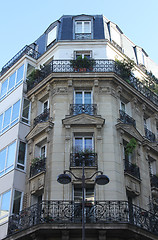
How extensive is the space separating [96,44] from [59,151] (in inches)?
320

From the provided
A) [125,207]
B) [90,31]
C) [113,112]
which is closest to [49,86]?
[113,112]

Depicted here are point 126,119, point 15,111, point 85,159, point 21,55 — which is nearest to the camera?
point 85,159

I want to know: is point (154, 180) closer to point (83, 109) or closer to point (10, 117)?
point (83, 109)

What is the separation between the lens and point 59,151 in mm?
18531

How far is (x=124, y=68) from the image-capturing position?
22.4 meters

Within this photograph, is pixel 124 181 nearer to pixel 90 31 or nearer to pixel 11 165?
pixel 11 165

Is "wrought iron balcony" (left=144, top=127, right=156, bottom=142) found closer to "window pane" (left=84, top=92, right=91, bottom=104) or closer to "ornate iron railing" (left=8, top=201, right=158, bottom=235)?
"window pane" (left=84, top=92, right=91, bottom=104)

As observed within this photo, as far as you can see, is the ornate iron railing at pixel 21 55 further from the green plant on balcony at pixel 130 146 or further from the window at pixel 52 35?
the green plant on balcony at pixel 130 146

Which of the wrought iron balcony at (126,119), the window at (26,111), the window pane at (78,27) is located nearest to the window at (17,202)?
the window at (26,111)

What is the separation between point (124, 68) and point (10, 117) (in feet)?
23.5

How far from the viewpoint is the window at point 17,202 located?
18.2 m

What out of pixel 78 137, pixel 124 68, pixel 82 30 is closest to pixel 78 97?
pixel 78 137

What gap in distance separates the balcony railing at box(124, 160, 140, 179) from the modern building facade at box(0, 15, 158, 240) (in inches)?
2.0

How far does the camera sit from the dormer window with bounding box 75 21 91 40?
79.7 feet
